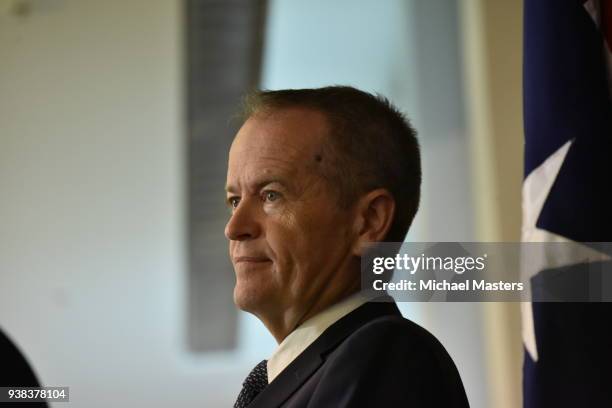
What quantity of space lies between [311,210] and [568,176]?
0.49m

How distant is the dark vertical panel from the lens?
3.53 meters

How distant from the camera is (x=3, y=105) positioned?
17.0 ft

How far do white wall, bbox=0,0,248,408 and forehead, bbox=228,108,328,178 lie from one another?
319 cm

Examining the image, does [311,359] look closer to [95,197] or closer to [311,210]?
[311,210]

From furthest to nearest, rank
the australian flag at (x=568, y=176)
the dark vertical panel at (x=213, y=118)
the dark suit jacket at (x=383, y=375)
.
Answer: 1. the dark vertical panel at (x=213, y=118)
2. the australian flag at (x=568, y=176)
3. the dark suit jacket at (x=383, y=375)

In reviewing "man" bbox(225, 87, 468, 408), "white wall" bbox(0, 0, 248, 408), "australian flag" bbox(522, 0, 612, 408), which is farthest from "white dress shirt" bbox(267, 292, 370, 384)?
"white wall" bbox(0, 0, 248, 408)

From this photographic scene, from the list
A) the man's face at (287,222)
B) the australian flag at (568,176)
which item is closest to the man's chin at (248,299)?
the man's face at (287,222)

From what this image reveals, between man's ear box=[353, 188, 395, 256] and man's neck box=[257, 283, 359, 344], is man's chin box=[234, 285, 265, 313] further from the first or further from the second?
man's ear box=[353, 188, 395, 256]

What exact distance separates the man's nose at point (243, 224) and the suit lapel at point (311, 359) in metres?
0.16

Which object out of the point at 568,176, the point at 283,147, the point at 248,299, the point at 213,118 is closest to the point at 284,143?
the point at 283,147

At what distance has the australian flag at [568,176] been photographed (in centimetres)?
139

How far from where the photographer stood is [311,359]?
43.6 inches

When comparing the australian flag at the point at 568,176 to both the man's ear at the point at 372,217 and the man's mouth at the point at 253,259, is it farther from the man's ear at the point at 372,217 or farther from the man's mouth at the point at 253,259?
the man's mouth at the point at 253,259

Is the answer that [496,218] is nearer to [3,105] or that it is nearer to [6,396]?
[6,396]
